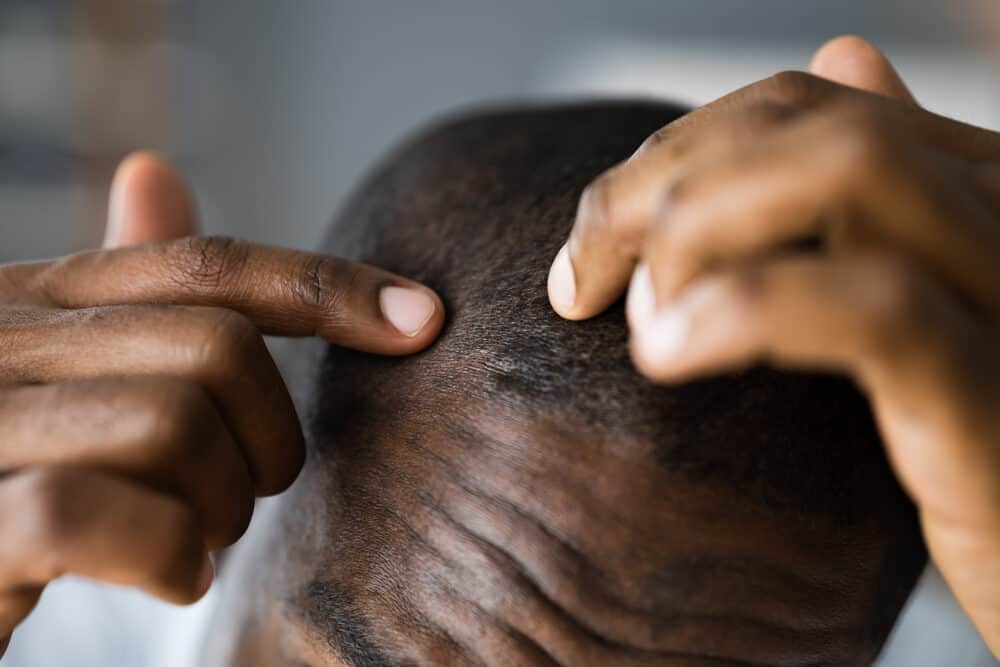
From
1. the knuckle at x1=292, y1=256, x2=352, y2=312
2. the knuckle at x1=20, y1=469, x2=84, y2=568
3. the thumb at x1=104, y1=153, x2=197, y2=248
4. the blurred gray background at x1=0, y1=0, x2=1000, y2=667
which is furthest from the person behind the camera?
the blurred gray background at x1=0, y1=0, x2=1000, y2=667

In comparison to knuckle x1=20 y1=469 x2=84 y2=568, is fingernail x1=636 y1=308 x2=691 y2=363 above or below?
above

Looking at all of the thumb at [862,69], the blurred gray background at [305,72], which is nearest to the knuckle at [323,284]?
the thumb at [862,69]

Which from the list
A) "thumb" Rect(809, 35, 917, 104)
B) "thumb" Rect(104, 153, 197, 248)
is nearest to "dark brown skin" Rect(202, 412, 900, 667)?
"thumb" Rect(809, 35, 917, 104)

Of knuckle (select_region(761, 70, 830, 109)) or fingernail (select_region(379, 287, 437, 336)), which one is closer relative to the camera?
knuckle (select_region(761, 70, 830, 109))

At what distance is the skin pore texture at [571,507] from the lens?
443 millimetres

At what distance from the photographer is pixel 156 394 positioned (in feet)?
1.43

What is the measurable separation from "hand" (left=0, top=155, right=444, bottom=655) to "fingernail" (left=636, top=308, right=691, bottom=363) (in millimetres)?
205

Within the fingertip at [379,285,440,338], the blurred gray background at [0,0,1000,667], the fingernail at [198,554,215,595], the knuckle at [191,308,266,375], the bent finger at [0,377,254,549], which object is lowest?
the blurred gray background at [0,0,1000,667]

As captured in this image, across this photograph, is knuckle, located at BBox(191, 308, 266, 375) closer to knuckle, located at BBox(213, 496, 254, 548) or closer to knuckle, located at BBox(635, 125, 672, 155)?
knuckle, located at BBox(213, 496, 254, 548)

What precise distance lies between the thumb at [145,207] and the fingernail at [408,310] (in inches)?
17.2

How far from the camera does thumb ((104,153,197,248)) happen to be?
34.0 inches

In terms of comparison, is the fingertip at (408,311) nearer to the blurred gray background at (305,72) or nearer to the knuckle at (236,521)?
the knuckle at (236,521)

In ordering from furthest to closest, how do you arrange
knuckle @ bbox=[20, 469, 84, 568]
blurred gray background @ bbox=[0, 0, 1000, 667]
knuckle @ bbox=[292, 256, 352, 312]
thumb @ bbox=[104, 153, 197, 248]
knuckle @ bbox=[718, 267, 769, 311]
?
A: blurred gray background @ bbox=[0, 0, 1000, 667]
thumb @ bbox=[104, 153, 197, 248]
knuckle @ bbox=[292, 256, 352, 312]
knuckle @ bbox=[20, 469, 84, 568]
knuckle @ bbox=[718, 267, 769, 311]

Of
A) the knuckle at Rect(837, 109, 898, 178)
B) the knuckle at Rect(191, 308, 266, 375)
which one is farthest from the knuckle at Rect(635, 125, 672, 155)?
the knuckle at Rect(191, 308, 266, 375)
